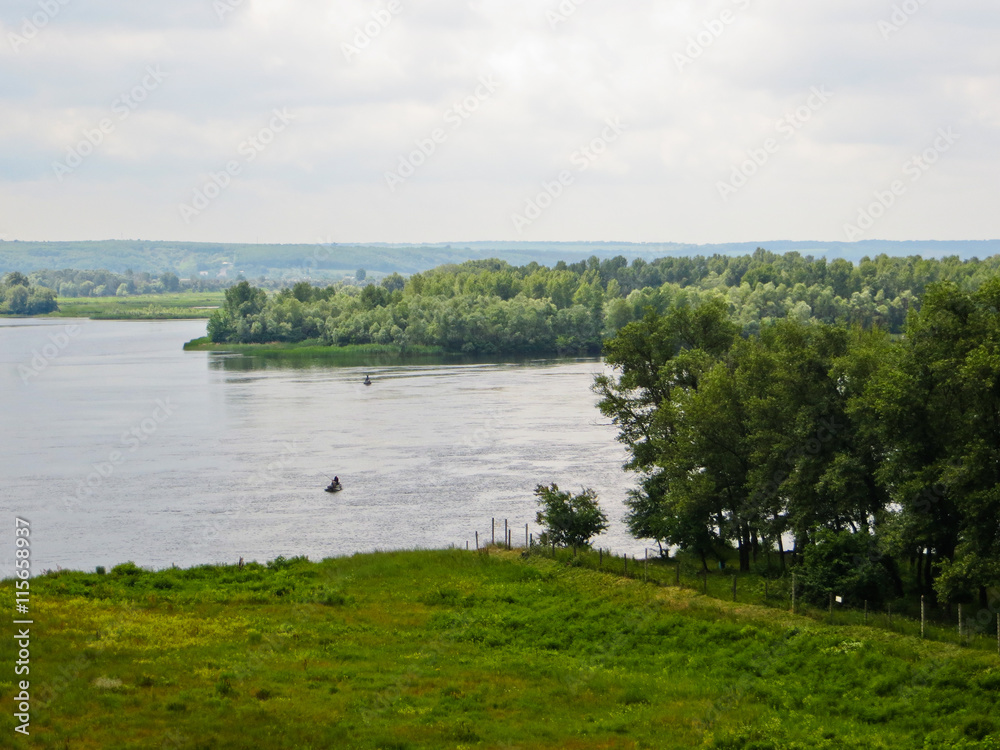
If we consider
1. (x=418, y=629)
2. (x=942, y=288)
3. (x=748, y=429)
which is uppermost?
(x=942, y=288)

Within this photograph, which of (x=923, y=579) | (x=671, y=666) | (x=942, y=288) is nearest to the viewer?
(x=671, y=666)

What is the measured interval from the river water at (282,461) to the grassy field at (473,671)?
12328mm

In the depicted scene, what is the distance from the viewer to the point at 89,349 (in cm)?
17100

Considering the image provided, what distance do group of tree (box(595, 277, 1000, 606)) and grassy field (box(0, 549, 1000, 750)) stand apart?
18.3ft

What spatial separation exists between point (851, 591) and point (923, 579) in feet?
17.3

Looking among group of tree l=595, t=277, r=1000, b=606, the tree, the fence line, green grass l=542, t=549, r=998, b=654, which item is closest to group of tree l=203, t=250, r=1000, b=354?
group of tree l=595, t=277, r=1000, b=606

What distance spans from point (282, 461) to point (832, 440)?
4254 centimetres

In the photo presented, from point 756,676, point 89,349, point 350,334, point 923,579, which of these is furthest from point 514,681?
point 89,349

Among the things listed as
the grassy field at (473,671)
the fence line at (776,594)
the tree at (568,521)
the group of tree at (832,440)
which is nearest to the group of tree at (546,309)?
the group of tree at (832,440)

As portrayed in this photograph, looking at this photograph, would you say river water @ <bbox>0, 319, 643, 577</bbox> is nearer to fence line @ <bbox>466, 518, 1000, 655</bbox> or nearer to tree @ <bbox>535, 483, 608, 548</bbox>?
tree @ <bbox>535, 483, 608, 548</bbox>

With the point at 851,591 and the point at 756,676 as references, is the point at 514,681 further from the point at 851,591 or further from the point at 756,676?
the point at 851,591

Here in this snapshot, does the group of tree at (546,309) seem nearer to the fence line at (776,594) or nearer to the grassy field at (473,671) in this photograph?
the fence line at (776,594)

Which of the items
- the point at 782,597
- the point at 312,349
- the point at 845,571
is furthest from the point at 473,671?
the point at 312,349

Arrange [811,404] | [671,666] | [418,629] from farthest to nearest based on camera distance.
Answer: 1. [811,404]
2. [418,629]
3. [671,666]
